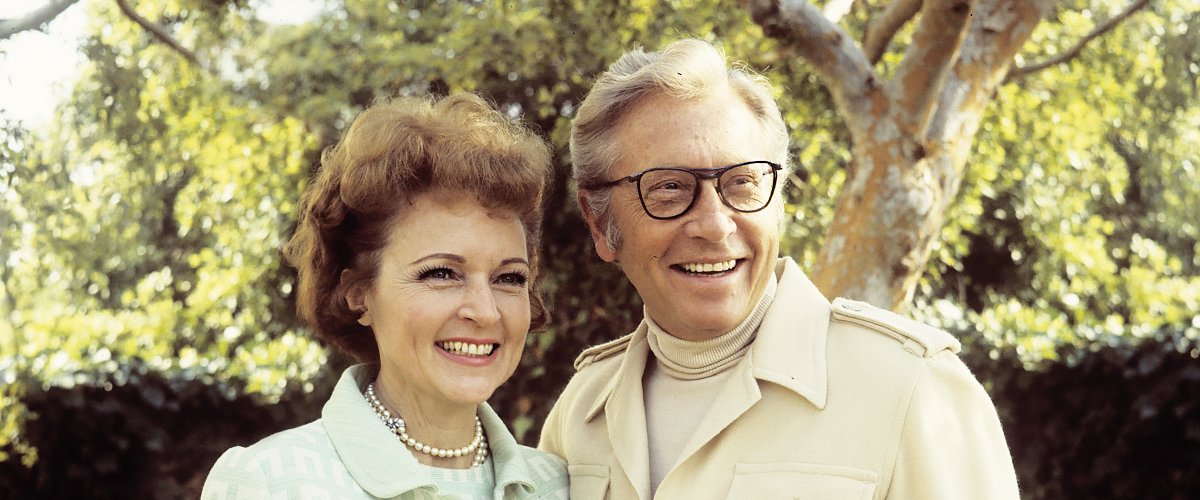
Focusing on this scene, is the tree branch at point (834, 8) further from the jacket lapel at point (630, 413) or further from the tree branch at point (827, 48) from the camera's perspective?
the jacket lapel at point (630, 413)

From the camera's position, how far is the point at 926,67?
4812 mm

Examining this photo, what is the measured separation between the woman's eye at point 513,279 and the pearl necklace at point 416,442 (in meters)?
0.41

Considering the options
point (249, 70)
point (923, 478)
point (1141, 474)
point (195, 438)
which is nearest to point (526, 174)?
point (923, 478)

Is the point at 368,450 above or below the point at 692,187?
below

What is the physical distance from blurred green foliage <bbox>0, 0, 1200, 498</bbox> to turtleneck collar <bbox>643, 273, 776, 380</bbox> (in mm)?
3737

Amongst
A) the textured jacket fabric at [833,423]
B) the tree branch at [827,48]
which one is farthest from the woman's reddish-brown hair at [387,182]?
the tree branch at [827,48]

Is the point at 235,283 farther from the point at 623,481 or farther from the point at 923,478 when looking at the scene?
the point at 923,478

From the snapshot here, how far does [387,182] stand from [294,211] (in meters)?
5.57

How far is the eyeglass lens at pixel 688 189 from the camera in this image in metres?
2.49

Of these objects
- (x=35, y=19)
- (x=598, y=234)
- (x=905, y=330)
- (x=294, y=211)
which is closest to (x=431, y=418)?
(x=598, y=234)

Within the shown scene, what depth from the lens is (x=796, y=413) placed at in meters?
2.36

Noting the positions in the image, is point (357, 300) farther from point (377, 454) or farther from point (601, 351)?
point (601, 351)

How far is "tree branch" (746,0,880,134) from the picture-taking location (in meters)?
4.88

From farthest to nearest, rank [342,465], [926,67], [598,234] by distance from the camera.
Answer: [926,67]
[598,234]
[342,465]
